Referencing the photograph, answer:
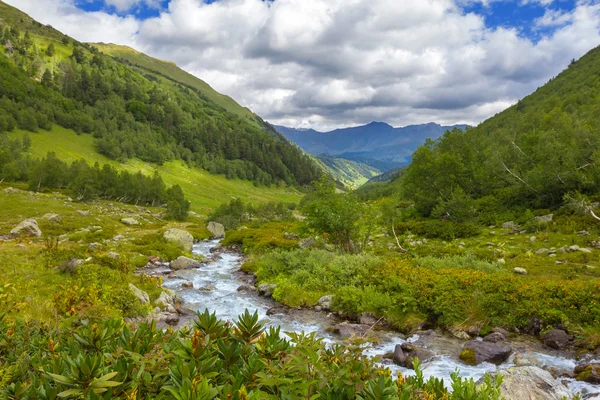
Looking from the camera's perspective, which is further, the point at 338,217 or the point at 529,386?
the point at 338,217

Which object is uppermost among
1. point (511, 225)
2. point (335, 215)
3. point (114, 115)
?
point (114, 115)

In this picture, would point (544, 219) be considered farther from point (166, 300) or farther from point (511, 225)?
point (166, 300)

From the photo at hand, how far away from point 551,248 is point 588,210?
6119 millimetres

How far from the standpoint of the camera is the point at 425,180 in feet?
128

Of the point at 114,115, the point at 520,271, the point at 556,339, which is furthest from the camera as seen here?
the point at 114,115

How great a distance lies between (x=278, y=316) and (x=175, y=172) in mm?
127509

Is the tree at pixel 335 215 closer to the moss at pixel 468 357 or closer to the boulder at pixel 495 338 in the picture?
the boulder at pixel 495 338

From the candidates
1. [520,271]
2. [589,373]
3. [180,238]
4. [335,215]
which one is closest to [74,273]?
[335,215]

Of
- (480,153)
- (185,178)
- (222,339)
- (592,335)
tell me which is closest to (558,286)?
(592,335)

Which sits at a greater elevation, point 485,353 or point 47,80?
point 47,80

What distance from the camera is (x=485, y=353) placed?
11.2 m

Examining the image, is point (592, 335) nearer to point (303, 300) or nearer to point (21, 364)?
point (303, 300)

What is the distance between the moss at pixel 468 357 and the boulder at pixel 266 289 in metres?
11.2

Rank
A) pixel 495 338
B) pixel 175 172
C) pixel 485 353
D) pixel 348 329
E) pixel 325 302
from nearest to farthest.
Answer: pixel 485 353 → pixel 495 338 → pixel 348 329 → pixel 325 302 → pixel 175 172
